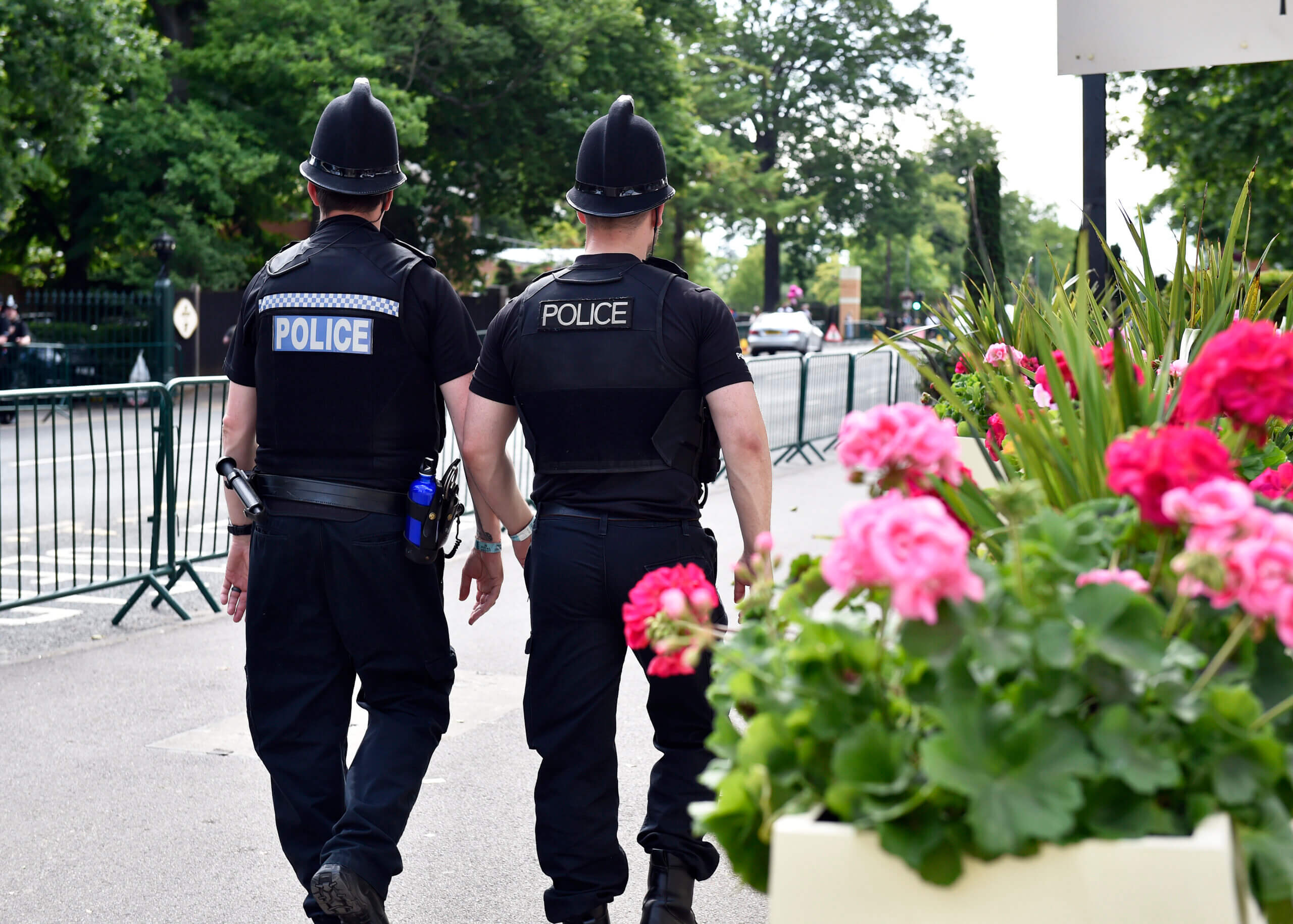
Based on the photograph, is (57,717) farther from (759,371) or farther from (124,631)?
(759,371)

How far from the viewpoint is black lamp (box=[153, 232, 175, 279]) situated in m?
23.3

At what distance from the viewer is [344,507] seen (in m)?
3.54

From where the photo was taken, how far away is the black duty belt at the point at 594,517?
3.45 meters

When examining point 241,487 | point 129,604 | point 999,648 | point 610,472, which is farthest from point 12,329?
point 999,648

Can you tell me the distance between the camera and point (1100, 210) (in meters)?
5.47

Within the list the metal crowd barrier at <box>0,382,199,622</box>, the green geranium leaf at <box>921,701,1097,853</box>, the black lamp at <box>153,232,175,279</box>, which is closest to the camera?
the green geranium leaf at <box>921,701,1097,853</box>

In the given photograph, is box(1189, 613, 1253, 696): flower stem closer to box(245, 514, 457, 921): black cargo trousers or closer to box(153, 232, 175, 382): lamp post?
box(245, 514, 457, 921): black cargo trousers

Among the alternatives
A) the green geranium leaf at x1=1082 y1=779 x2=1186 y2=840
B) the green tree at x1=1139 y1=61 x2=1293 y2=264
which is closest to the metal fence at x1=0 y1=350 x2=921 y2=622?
the green geranium leaf at x1=1082 y1=779 x2=1186 y2=840

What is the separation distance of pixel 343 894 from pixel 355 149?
182 cm

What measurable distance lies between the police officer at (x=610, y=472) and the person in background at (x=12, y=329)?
19.8 meters

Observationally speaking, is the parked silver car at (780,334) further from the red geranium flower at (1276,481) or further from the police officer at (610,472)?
the red geranium flower at (1276,481)

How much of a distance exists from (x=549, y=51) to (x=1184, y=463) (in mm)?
27590

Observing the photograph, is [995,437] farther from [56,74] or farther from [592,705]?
[56,74]

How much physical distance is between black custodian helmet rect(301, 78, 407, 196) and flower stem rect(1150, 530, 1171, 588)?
2.40 m
